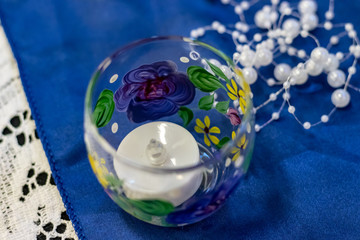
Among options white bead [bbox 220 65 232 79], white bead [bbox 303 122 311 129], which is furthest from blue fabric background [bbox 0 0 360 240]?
white bead [bbox 220 65 232 79]

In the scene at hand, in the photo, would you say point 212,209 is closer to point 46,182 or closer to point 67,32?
point 46,182

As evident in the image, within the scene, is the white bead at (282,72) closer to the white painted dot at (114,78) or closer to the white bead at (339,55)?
the white bead at (339,55)

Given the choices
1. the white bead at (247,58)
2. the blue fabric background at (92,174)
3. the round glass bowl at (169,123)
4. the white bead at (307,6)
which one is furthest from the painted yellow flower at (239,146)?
the white bead at (307,6)

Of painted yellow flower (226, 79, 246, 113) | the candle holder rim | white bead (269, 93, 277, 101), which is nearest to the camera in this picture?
A: the candle holder rim

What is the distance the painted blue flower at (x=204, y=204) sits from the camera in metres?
0.43

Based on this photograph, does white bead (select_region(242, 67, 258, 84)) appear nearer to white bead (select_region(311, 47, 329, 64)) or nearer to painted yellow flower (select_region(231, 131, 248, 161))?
white bead (select_region(311, 47, 329, 64))

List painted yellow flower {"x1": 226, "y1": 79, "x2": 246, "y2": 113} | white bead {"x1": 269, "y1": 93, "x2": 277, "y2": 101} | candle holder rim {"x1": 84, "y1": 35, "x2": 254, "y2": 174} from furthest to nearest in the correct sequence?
1. white bead {"x1": 269, "y1": 93, "x2": 277, "y2": 101}
2. painted yellow flower {"x1": 226, "y1": 79, "x2": 246, "y2": 113}
3. candle holder rim {"x1": 84, "y1": 35, "x2": 254, "y2": 174}

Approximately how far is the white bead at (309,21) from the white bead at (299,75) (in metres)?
0.08

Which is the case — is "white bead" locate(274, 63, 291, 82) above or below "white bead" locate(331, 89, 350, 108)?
above

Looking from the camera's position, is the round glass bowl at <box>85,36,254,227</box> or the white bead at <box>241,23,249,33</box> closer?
the round glass bowl at <box>85,36,254,227</box>

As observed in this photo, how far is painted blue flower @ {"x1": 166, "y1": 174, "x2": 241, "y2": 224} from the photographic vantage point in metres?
0.43

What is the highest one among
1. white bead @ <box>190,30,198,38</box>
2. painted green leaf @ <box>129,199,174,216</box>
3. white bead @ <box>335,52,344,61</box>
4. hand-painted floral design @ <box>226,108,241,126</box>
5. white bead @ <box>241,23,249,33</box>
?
white bead @ <box>190,30,198,38</box>

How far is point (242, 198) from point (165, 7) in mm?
324

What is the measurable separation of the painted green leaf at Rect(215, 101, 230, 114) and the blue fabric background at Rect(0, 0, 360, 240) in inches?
2.7
